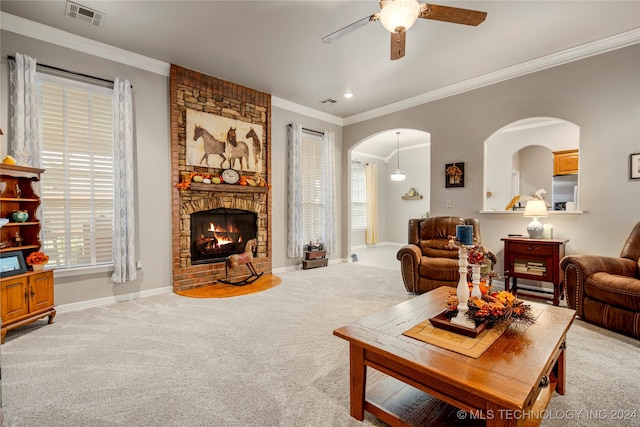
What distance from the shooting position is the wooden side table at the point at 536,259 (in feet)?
11.4

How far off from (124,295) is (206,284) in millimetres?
1044

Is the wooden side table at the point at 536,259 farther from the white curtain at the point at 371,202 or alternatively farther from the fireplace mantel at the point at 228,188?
the white curtain at the point at 371,202

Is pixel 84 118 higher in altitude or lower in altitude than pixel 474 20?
lower

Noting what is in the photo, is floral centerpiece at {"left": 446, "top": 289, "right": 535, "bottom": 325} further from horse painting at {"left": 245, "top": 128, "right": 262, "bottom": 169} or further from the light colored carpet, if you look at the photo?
horse painting at {"left": 245, "top": 128, "right": 262, "bottom": 169}

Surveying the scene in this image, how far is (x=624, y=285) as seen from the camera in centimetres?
254

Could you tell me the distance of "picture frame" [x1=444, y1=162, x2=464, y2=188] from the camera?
15.3 ft

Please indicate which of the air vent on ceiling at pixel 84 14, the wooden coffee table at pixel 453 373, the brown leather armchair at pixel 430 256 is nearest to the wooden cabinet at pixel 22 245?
the air vent on ceiling at pixel 84 14

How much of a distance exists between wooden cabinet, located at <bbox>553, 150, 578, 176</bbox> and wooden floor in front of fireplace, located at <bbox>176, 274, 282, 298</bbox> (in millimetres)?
5757

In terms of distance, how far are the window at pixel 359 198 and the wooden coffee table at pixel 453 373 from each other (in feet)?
23.3

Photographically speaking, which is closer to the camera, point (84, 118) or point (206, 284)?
point (84, 118)

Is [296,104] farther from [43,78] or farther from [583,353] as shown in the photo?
[583,353]

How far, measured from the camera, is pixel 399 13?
80.4 inches

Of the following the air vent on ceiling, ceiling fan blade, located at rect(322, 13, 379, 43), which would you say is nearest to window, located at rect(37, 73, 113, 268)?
the air vent on ceiling

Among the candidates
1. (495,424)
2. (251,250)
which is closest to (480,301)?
(495,424)
